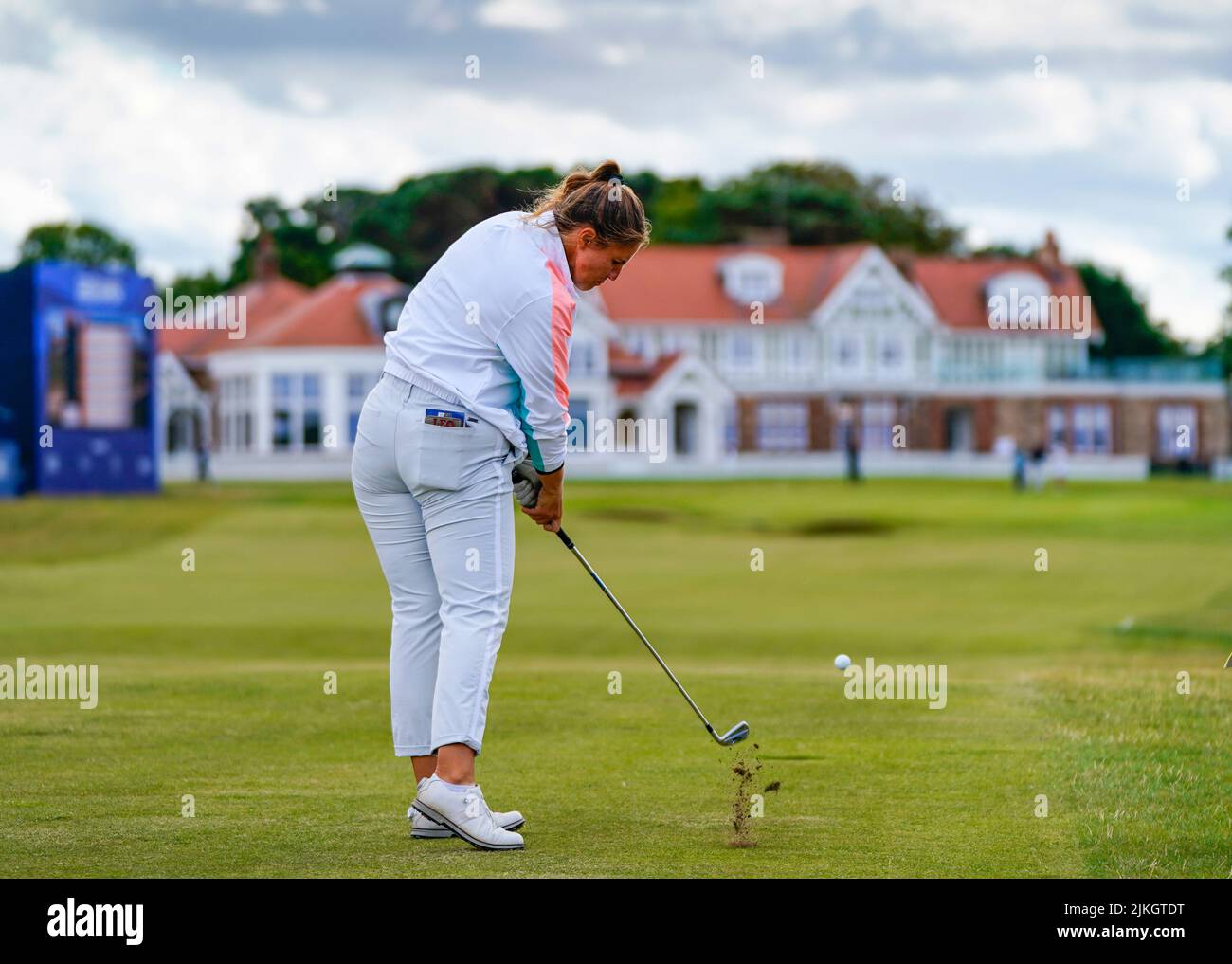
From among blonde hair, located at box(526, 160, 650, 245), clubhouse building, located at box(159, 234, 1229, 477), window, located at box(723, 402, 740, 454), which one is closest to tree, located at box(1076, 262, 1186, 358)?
clubhouse building, located at box(159, 234, 1229, 477)

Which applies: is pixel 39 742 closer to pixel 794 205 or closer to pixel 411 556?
pixel 411 556

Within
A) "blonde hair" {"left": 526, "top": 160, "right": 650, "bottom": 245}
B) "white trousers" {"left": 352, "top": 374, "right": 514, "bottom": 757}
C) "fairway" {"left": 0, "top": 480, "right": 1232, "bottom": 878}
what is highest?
"blonde hair" {"left": 526, "top": 160, "right": 650, "bottom": 245}

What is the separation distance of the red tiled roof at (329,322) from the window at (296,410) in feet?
4.67

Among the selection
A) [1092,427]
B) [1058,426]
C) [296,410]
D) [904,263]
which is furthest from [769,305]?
[296,410]

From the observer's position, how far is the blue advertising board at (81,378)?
52219 millimetres

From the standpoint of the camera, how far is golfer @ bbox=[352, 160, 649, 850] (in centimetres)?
662

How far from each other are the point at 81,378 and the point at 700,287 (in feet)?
111

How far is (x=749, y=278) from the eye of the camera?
8050 cm

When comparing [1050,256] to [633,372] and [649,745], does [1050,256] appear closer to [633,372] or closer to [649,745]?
[633,372]

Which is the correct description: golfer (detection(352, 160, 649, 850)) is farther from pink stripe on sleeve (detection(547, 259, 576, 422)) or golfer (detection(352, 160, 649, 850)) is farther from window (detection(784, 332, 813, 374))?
window (detection(784, 332, 813, 374))

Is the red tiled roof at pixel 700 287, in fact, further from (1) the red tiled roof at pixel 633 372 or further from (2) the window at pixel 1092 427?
(2) the window at pixel 1092 427

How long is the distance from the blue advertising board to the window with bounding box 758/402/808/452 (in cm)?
3398


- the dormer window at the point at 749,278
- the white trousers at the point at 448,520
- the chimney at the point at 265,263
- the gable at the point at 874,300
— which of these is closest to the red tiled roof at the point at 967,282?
the gable at the point at 874,300
